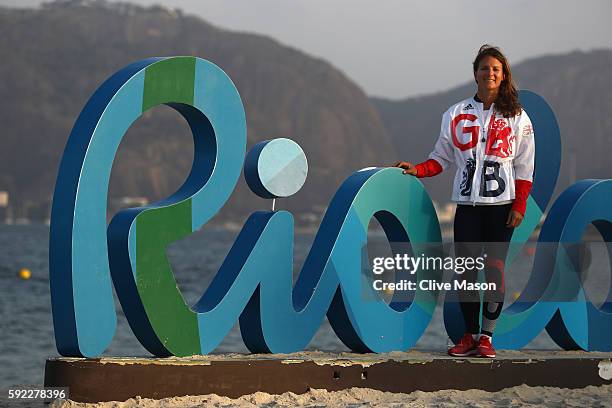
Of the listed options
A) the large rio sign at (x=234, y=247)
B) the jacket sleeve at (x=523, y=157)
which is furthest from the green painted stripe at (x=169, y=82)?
the jacket sleeve at (x=523, y=157)

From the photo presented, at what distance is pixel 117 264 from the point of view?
721 cm

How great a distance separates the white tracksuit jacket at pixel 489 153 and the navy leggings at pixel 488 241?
103mm

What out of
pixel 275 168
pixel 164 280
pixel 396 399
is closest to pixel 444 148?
pixel 275 168

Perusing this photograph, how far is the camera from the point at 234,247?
806 centimetres

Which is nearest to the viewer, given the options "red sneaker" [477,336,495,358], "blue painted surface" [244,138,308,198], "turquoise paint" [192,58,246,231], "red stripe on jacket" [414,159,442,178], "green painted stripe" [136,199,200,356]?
"green painted stripe" [136,199,200,356]

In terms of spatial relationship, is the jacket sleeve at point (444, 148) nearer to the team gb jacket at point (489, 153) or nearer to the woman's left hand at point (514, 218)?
the team gb jacket at point (489, 153)

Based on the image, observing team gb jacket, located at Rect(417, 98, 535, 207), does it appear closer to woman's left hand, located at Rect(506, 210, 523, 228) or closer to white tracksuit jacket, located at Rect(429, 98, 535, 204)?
white tracksuit jacket, located at Rect(429, 98, 535, 204)

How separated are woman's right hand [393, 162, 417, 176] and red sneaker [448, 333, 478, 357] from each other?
134 cm

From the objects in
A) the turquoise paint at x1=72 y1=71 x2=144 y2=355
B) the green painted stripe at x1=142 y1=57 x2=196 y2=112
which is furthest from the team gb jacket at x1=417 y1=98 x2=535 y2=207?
the turquoise paint at x1=72 y1=71 x2=144 y2=355

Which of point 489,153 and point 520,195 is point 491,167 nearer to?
A: point 489,153

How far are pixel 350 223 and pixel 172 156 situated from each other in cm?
14839

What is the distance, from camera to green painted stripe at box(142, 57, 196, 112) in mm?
7430

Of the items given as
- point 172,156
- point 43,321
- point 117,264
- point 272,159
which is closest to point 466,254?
point 272,159

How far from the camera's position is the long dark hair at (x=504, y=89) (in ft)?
26.3
